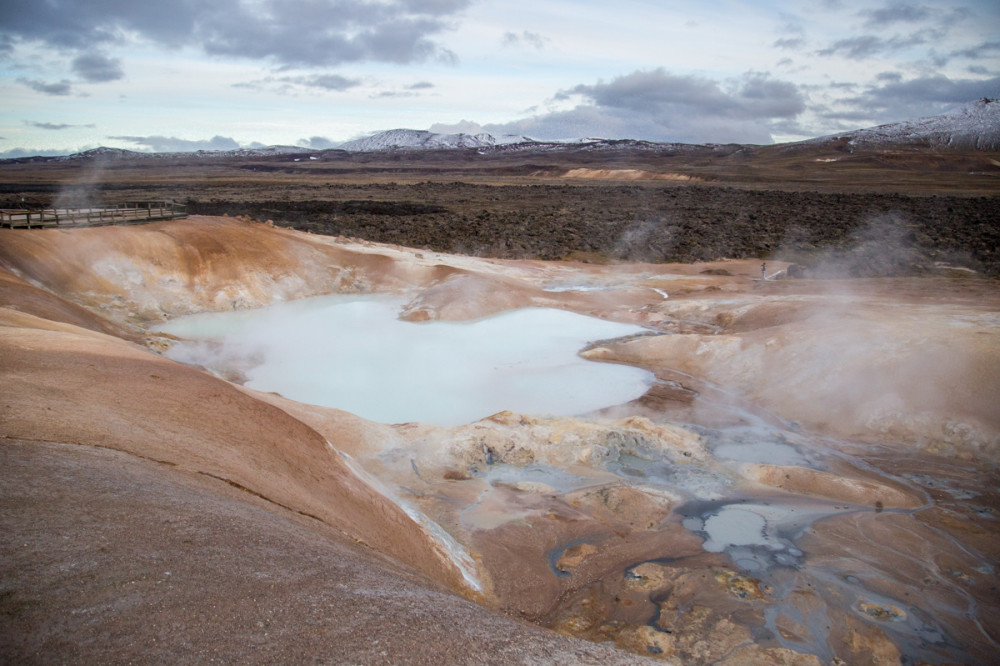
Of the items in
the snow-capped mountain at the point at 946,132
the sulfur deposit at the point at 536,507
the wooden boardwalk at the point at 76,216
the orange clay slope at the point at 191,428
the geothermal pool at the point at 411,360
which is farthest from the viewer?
the snow-capped mountain at the point at 946,132

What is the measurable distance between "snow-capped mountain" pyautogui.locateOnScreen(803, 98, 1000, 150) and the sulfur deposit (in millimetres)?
118699

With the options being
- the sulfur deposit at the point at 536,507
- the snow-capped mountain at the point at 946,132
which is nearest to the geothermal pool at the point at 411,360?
the sulfur deposit at the point at 536,507

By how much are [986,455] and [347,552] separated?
9071 mm

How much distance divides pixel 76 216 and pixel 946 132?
138 metres

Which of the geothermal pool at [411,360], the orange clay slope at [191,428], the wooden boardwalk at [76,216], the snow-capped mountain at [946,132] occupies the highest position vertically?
the snow-capped mountain at [946,132]

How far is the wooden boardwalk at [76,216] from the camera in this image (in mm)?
18500

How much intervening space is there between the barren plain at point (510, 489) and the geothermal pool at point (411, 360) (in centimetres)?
76

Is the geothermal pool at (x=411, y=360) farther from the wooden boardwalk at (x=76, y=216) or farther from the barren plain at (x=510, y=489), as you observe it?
the wooden boardwalk at (x=76, y=216)

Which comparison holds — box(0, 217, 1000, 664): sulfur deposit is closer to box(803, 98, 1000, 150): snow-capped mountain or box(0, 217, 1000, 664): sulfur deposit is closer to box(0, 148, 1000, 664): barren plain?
box(0, 148, 1000, 664): barren plain

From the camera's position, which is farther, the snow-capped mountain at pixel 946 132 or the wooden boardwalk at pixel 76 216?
the snow-capped mountain at pixel 946 132

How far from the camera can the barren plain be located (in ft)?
10.6

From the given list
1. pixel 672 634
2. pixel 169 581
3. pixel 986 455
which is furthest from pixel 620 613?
pixel 986 455

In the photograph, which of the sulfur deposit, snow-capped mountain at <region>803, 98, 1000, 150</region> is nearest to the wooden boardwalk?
the sulfur deposit

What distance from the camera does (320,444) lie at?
269 inches
